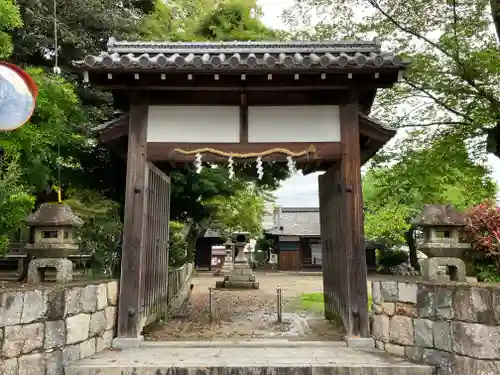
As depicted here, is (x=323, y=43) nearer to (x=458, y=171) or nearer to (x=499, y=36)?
(x=499, y=36)

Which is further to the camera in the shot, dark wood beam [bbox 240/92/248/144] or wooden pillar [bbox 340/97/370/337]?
dark wood beam [bbox 240/92/248/144]

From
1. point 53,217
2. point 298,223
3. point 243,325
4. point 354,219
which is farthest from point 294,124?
point 298,223

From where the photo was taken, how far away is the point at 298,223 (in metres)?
39.9

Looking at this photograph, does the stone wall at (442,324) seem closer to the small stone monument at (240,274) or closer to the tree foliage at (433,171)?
the tree foliage at (433,171)

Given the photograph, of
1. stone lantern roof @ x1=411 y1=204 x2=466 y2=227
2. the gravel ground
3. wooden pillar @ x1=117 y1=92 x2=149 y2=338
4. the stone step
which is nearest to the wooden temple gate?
wooden pillar @ x1=117 y1=92 x2=149 y2=338

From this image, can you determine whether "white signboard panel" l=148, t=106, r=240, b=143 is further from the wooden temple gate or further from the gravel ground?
the gravel ground

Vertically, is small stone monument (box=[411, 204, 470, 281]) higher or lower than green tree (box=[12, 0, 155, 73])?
lower

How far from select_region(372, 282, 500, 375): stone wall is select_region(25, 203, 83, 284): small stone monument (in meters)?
5.24

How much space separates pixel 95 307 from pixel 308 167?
16.0ft

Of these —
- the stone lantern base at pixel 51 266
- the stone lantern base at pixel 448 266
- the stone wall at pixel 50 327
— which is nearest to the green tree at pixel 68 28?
the stone lantern base at pixel 51 266

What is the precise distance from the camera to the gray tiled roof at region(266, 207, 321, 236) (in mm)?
37469

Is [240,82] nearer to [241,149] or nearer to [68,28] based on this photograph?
[241,149]

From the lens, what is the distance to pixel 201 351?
6.34 metres

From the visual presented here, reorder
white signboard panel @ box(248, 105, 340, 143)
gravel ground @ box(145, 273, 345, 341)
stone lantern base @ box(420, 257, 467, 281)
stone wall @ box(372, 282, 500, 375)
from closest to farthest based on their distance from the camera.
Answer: stone wall @ box(372, 282, 500, 375)
stone lantern base @ box(420, 257, 467, 281)
white signboard panel @ box(248, 105, 340, 143)
gravel ground @ box(145, 273, 345, 341)
